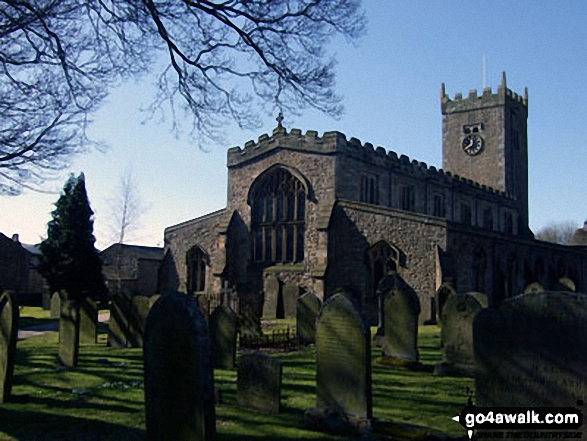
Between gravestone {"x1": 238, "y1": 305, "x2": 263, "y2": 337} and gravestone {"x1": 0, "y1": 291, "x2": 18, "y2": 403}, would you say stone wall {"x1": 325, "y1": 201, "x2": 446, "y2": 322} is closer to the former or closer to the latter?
gravestone {"x1": 238, "y1": 305, "x2": 263, "y2": 337}

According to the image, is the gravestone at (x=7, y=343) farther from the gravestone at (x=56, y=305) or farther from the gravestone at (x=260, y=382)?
the gravestone at (x=56, y=305)

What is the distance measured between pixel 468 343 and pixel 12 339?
22.6 feet

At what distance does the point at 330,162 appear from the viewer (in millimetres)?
24500

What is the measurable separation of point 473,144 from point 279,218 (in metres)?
21.5

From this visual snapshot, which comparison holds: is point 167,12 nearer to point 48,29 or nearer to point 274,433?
point 48,29

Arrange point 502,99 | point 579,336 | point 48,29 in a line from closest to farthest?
point 579,336
point 48,29
point 502,99

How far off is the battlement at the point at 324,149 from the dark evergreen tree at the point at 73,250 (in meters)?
8.92

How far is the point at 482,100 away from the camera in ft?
135

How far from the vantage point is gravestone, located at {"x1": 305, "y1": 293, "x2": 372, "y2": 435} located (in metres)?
6.02

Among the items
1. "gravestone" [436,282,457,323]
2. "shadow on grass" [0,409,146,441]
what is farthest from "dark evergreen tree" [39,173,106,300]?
"shadow on grass" [0,409,146,441]

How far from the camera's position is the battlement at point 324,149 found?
24.8 metres

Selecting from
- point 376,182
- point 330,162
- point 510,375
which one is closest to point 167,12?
point 510,375

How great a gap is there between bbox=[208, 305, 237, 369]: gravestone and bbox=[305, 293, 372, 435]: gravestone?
4.09 m

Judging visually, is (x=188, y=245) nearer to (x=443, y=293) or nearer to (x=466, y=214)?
(x=443, y=293)
